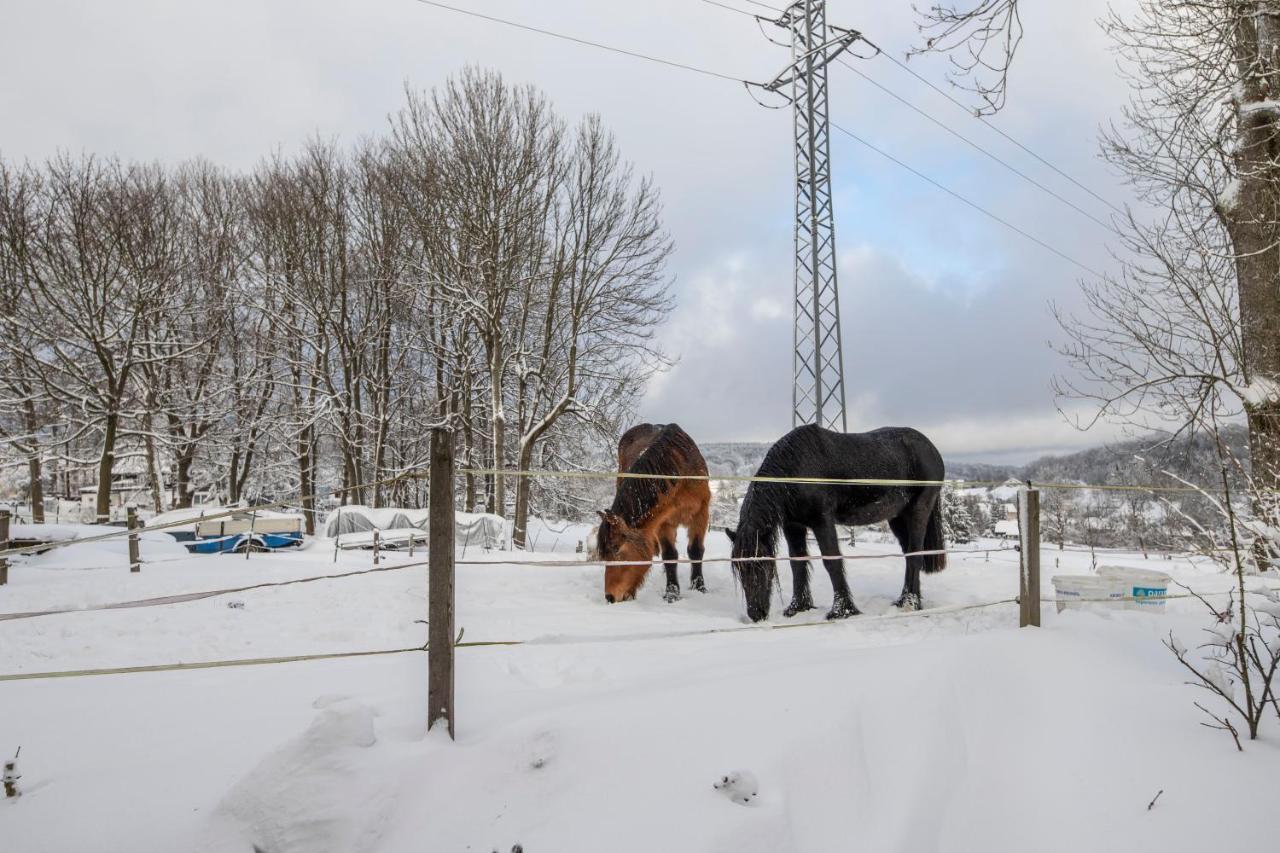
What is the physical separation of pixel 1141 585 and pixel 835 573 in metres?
2.38

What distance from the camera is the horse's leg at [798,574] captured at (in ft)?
18.5

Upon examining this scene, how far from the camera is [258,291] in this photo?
1773cm

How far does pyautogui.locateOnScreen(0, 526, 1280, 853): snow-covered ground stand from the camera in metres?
2.15

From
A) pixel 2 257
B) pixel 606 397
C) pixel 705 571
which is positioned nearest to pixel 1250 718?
pixel 705 571

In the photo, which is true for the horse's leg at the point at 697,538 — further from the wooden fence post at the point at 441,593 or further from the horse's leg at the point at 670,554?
the wooden fence post at the point at 441,593

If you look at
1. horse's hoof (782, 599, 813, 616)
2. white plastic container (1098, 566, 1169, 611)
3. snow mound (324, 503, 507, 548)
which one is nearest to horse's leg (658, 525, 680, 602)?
horse's hoof (782, 599, 813, 616)

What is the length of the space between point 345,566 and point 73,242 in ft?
40.0

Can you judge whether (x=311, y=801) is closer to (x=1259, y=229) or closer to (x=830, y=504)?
(x=830, y=504)

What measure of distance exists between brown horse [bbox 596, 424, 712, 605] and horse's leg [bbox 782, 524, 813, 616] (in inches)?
43.6

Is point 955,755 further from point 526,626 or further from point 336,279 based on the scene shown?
point 336,279

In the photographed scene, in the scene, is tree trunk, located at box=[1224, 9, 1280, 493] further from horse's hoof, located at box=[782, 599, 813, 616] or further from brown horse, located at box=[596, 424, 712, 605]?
brown horse, located at box=[596, 424, 712, 605]

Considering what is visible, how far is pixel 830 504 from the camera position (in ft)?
18.5

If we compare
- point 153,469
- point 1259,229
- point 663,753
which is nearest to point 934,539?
point 1259,229

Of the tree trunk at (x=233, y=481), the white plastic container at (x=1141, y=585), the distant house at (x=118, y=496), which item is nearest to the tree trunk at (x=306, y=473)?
the tree trunk at (x=233, y=481)
